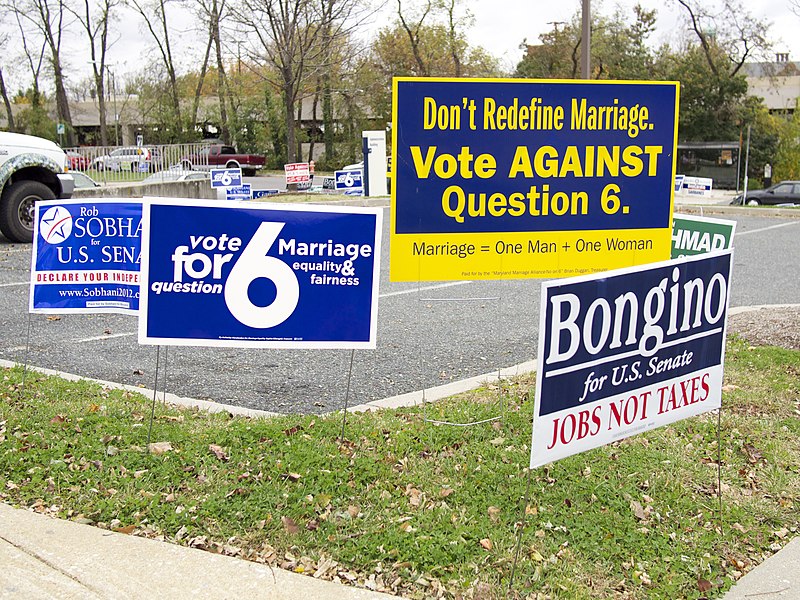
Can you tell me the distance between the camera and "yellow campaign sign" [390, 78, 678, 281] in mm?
5223

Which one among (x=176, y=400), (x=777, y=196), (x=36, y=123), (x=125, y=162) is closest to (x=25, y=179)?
(x=176, y=400)

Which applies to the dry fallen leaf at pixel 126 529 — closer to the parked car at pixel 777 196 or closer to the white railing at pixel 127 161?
the white railing at pixel 127 161

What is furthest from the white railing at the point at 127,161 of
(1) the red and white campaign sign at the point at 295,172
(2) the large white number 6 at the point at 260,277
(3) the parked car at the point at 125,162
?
(2) the large white number 6 at the point at 260,277

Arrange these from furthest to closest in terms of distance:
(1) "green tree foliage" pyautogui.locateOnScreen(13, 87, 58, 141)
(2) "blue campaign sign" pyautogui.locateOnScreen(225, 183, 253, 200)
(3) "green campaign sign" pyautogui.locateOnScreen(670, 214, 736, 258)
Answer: (1) "green tree foliage" pyautogui.locateOnScreen(13, 87, 58, 141) < (2) "blue campaign sign" pyautogui.locateOnScreen(225, 183, 253, 200) < (3) "green campaign sign" pyautogui.locateOnScreen(670, 214, 736, 258)

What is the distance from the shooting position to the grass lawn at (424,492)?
3781 mm

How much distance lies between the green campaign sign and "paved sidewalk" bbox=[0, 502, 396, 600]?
377 cm

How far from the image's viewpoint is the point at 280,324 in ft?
16.0

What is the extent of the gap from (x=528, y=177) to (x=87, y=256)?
118 inches

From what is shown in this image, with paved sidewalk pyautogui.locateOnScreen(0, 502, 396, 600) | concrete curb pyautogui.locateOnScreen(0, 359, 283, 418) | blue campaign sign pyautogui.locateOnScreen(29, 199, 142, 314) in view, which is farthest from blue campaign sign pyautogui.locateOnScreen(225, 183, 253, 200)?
paved sidewalk pyautogui.locateOnScreen(0, 502, 396, 600)

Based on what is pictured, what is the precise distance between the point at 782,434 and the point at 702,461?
766mm

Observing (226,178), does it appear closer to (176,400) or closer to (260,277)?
(176,400)

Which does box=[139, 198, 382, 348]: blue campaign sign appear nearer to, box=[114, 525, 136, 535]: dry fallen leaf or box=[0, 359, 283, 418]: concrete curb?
box=[0, 359, 283, 418]: concrete curb

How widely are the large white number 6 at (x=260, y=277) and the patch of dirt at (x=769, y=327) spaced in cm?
456

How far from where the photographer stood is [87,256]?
5832 millimetres
